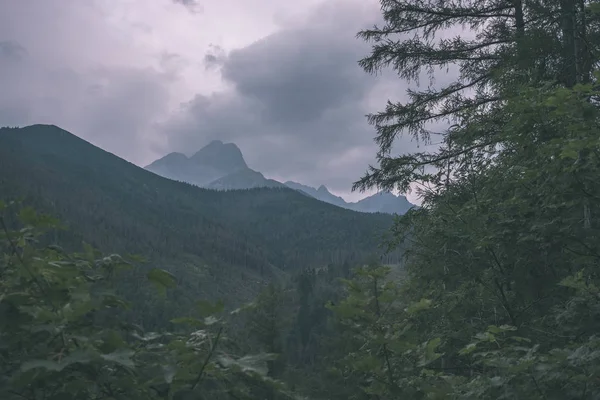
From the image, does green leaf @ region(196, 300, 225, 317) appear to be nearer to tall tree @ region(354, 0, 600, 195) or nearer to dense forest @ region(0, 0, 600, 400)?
dense forest @ region(0, 0, 600, 400)

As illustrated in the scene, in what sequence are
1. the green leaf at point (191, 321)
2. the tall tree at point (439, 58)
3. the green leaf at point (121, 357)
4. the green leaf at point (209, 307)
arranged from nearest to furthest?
the green leaf at point (121, 357)
the green leaf at point (209, 307)
the green leaf at point (191, 321)
the tall tree at point (439, 58)

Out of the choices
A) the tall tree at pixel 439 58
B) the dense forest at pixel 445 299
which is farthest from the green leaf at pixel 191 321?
the tall tree at pixel 439 58

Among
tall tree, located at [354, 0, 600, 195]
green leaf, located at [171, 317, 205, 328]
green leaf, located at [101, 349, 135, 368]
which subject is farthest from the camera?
tall tree, located at [354, 0, 600, 195]

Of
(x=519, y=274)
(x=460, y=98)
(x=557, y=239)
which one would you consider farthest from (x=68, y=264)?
(x=460, y=98)

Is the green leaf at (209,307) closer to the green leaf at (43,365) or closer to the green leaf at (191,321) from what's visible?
the green leaf at (191,321)

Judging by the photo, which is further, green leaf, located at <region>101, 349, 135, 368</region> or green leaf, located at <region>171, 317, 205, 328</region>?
green leaf, located at <region>171, 317, 205, 328</region>

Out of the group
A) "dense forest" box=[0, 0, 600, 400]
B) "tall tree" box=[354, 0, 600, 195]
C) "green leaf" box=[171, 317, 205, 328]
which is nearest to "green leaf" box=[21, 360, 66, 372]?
"dense forest" box=[0, 0, 600, 400]

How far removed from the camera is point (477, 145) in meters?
7.98

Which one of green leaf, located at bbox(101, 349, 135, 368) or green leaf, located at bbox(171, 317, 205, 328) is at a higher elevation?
green leaf, located at bbox(171, 317, 205, 328)

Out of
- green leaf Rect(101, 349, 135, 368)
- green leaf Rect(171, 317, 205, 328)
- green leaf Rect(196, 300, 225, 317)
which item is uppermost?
green leaf Rect(196, 300, 225, 317)

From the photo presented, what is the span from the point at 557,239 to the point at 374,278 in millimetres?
2030

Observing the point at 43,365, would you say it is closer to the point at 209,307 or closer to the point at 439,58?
the point at 209,307

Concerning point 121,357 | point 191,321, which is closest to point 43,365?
point 121,357

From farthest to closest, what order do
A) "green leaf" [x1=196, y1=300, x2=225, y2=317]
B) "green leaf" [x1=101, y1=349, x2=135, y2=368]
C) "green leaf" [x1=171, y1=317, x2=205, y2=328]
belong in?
"green leaf" [x1=171, y1=317, x2=205, y2=328] < "green leaf" [x1=196, y1=300, x2=225, y2=317] < "green leaf" [x1=101, y1=349, x2=135, y2=368]
